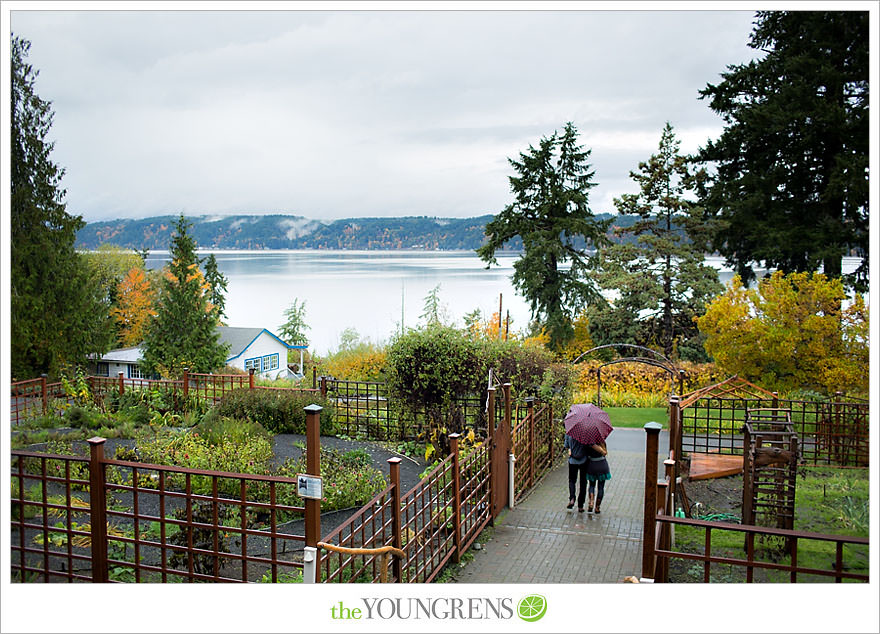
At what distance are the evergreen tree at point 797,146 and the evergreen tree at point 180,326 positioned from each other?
9.38m

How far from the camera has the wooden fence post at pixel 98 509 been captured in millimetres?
3256

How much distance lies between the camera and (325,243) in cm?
1655

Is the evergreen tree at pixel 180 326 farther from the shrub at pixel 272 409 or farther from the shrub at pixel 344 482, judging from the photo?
the shrub at pixel 344 482

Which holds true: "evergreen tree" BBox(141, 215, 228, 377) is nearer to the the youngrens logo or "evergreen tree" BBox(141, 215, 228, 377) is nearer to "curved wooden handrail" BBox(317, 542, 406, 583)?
"curved wooden handrail" BBox(317, 542, 406, 583)

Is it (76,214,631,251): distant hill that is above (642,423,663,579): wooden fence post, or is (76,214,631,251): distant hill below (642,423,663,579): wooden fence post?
above

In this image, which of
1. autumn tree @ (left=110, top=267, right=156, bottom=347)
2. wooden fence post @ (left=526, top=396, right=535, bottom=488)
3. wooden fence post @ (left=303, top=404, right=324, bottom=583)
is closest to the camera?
wooden fence post @ (left=303, top=404, right=324, bottom=583)

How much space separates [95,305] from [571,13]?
5.68 meters

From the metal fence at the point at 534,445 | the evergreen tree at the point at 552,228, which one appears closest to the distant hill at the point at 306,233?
the evergreen tree at the point at 552,228

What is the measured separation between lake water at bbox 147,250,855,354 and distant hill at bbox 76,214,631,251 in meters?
0.29

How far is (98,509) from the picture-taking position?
130 inches

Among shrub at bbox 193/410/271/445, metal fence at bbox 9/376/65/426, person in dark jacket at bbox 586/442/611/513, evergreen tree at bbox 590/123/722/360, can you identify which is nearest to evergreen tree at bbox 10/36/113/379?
metal fence at bbox 9/376/65/426

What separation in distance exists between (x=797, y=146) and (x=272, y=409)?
7.29 metres

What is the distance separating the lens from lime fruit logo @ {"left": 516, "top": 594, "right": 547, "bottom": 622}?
2.99 metres

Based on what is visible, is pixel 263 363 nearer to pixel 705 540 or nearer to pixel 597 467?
pixel 597 467
